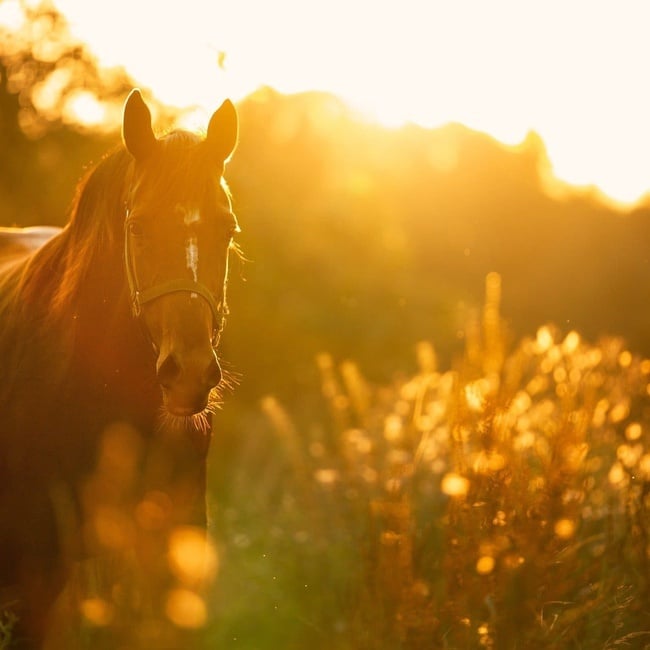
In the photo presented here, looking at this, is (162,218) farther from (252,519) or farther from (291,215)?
(291,215)

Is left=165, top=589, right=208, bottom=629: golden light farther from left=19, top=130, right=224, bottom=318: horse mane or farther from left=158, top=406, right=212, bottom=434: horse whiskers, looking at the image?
left=19, top=130, right=224, bottom=318: horse mane

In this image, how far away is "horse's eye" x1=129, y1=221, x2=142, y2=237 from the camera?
3.10 m

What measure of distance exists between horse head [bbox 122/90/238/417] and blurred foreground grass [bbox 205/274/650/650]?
31.6 inches

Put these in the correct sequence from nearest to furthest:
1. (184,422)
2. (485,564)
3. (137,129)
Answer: (485,564), (137,129), (184,422)

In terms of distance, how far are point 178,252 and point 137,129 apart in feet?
1.86

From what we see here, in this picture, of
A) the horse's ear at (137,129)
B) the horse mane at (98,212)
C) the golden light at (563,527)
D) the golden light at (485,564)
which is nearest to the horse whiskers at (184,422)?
the horse mane at (98,212)

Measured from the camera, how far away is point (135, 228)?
3.11 m

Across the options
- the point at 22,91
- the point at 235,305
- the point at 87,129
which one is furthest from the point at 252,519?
the point at 22,91

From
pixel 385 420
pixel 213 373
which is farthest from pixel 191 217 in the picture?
pixel 385 420

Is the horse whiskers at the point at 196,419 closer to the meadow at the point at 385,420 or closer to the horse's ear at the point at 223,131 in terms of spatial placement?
the meadow at the point at 385,420

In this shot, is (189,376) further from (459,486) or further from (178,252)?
(459,486)

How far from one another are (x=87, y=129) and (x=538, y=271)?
953cm

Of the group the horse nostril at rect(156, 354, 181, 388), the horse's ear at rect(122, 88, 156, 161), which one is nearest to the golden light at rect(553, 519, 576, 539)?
the horse nostril at rect(156, 354, 181, 388)

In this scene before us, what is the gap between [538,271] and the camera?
61.0 ft
